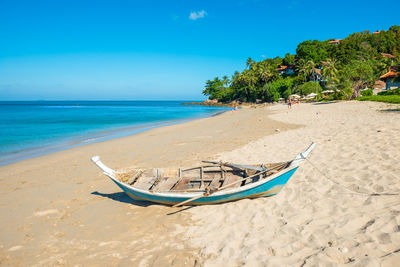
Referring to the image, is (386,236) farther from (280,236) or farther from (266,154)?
(266,154)

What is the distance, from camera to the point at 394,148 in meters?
7.28

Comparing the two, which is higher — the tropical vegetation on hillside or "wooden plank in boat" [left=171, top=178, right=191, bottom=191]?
the tropical vegetation on hillside

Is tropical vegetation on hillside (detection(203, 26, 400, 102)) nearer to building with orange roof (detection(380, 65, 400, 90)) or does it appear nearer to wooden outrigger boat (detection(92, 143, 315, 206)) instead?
building with orange roof (detection(380, 65, 400, 90))

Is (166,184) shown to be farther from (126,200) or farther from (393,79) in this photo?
(393,79)

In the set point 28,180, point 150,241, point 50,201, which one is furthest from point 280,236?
point 28,180

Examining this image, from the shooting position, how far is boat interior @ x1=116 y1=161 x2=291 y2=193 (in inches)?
239

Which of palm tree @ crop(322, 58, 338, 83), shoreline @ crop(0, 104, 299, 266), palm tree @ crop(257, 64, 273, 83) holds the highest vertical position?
palm tree @ crop(257, 64, 273, 83)

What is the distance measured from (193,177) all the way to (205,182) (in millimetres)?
415

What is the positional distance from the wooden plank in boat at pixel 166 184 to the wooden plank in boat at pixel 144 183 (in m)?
0.20

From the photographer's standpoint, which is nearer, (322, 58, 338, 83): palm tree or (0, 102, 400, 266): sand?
(0, 102, 400, 266): sand

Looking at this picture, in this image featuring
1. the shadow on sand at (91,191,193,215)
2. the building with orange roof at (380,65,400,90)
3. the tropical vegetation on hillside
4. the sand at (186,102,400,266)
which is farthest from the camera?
the tropical vegetation on hillside

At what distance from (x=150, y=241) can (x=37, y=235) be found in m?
2.70

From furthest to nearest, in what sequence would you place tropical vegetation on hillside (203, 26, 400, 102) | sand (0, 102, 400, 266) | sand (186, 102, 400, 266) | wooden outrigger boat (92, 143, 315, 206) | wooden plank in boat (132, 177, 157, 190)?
1. tropical vegetation on hillside (203, 26, 400, 102)
2. wooden plank in boat (132, 177, 157, 190)
3. wooden outrigger boat (92, 143, 315, 206)
4. sand (0, 102, 400, 266)
5. sand (186, 102, 400, 266)

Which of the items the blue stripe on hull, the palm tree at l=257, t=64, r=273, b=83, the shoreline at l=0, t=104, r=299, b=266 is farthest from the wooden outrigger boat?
the palm tree at l=257, t=64, r=273, b=83
